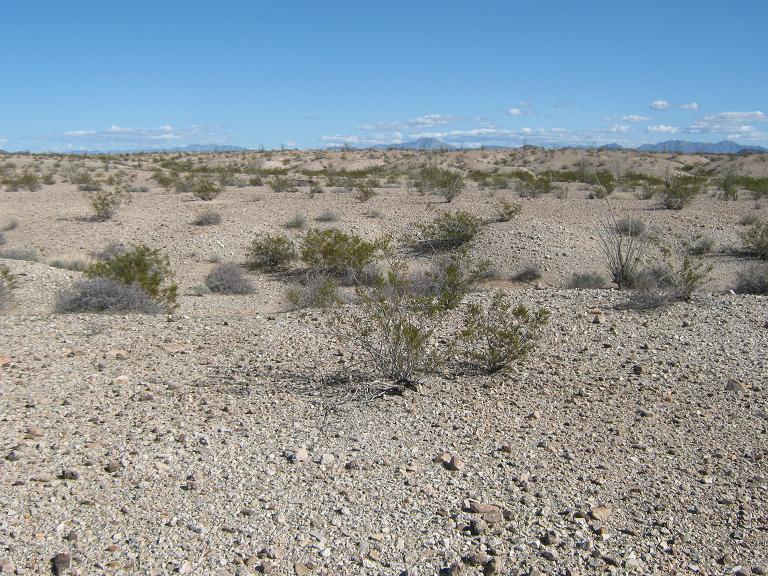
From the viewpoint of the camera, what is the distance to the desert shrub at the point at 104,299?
1077cm

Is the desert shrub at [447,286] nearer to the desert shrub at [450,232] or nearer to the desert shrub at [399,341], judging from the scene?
the desert shrub at [399,341]

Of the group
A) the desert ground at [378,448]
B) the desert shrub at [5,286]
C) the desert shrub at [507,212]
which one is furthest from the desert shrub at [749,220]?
the desert shrub at [5,286]

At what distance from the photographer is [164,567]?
3.98 m

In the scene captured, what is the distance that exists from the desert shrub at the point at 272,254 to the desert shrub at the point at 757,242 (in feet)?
38.4

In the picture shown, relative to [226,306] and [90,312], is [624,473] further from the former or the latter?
[226,306]

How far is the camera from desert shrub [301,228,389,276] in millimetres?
15977

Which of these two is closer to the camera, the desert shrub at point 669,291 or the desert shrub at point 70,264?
the desert shrub at point 669,291

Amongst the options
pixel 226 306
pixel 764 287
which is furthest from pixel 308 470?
pixel 764 287

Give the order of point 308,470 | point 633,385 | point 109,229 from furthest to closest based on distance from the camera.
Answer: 1. point 109,229
2. point 633,385
3. point 308,470

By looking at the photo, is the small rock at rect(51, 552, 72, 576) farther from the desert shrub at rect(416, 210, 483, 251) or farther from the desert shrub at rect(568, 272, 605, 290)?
the desert shrub at rect(416, 210, 483, 251)

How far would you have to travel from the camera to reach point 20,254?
18.1 m

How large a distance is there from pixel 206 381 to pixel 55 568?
3107 millimetres

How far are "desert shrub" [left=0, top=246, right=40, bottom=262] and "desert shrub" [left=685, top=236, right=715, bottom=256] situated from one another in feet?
54.7

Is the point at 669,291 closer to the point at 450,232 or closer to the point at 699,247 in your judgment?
the point at 450,232
